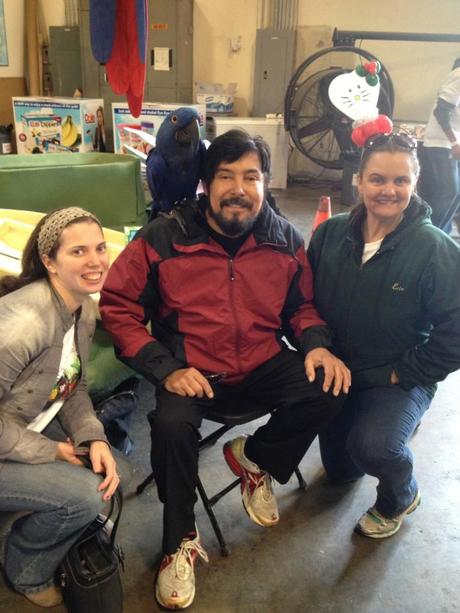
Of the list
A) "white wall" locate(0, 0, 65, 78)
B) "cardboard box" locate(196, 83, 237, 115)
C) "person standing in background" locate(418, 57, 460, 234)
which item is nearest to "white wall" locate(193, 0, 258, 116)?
"cardboard box" locate(196, 83, 237, 115)

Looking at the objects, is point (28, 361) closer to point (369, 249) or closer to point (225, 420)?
point (225, 420)

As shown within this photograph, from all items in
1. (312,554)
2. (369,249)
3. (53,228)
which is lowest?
(312,554)

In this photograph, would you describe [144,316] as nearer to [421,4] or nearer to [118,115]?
[118,115]

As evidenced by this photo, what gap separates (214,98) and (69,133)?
1.60 metres

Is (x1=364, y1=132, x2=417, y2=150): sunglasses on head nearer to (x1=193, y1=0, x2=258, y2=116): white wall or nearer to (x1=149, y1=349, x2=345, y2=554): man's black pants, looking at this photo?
(x1=149, y1=349, x2=345, y2=554): man's black pants

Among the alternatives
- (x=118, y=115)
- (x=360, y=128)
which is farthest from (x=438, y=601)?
(x=118, y=115)

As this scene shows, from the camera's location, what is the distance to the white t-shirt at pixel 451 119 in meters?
3.49

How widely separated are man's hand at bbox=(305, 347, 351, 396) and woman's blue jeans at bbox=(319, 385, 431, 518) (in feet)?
0.32

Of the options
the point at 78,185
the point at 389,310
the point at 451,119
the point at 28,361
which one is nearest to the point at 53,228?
the point at 28,361

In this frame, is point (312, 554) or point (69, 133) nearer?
point (312, 554)

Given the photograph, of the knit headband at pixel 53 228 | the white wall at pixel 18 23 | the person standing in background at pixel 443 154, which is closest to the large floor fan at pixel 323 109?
the person standing in background at pixel 443 154

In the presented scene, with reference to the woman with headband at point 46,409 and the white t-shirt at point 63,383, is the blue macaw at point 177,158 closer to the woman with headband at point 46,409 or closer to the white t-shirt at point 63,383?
the woman with headband at point 46,409

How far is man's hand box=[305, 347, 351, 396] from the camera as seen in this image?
1512mm

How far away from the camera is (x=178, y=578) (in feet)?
4.56
